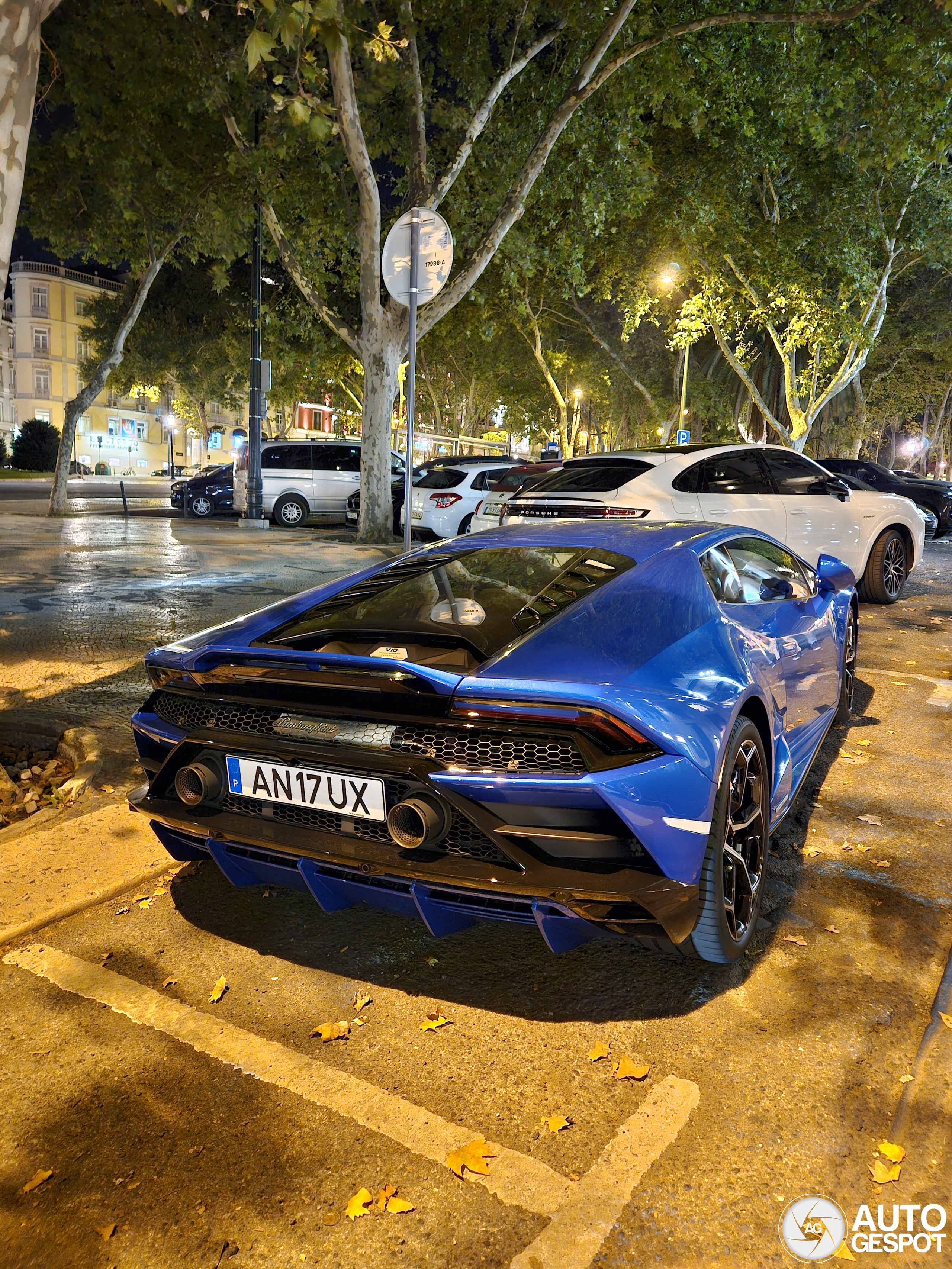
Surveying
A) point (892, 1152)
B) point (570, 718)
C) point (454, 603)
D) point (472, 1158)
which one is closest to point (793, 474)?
point (454, 603)

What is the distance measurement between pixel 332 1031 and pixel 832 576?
3.42 m

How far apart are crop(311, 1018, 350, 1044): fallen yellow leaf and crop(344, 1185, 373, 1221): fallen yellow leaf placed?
53 cm

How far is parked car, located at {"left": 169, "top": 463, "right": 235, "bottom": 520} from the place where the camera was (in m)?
23.2

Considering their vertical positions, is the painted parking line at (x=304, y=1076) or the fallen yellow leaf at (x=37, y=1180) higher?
the painted parking line at (x=304, y=1076)

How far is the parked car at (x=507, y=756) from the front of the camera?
7.22 ft

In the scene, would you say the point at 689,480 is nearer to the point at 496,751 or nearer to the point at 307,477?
the point at 496,751

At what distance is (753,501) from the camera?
8477 millimetres

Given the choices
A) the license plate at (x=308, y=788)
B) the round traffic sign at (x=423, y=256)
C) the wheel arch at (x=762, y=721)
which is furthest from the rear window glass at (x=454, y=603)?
the round traffic sign at (x=423, y=256)

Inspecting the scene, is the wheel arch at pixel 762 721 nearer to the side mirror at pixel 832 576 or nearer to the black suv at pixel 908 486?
the side mirror at pixel 832 576

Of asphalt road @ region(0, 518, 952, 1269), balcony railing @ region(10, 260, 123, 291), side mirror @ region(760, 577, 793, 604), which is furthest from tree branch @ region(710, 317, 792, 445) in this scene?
balcony railing @ region(10, 260, 123, 291)

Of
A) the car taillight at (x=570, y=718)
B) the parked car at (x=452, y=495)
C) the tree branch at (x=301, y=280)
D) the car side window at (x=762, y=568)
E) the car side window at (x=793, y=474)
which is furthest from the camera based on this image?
the tree branch at (x=301, y=280)

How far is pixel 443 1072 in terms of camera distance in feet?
7.32

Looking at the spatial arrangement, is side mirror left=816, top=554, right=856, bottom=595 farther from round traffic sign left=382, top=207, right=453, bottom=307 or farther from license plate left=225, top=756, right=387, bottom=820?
round traffic sign left=382, top=207, right=453, bottom=307

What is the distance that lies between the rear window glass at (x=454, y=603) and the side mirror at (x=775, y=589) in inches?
30.0
